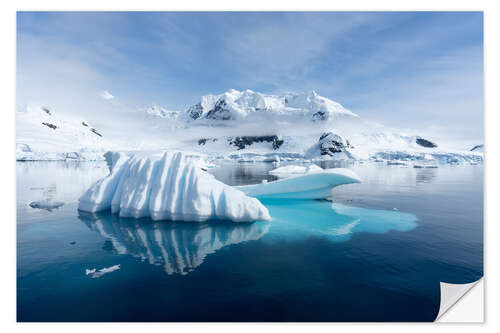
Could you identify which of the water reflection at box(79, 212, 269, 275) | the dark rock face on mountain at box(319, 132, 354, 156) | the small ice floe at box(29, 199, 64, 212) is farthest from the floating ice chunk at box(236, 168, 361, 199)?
the dark rock face on mountain at box(319, 132, 354, 156)

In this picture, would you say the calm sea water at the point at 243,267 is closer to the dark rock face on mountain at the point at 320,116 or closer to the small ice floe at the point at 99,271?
the small ice floe at the point at 99,271

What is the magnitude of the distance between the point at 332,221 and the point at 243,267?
4.90m

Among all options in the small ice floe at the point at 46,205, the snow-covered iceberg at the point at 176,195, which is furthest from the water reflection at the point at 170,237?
the small ice floe at the point at 46,205

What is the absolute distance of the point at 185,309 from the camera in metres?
3.87

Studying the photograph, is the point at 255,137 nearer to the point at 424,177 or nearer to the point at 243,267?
the point at 424,177

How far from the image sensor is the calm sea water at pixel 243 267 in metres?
3.94

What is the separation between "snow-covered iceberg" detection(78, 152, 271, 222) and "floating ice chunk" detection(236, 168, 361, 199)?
3909mm

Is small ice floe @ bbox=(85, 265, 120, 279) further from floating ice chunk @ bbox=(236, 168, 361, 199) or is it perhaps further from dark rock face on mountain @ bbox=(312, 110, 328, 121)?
dark rock face on mountain @ bbox=(312, 110, 328, 121)

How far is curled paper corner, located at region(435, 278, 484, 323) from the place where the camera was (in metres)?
4.16

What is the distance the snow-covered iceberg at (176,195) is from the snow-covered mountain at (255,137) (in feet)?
13.8

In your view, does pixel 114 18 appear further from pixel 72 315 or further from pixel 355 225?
pixel 355 225

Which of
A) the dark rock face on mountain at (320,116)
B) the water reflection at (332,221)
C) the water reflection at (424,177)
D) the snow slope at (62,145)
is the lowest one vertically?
the water reflection at (332,221)

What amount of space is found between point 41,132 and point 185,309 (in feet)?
197
